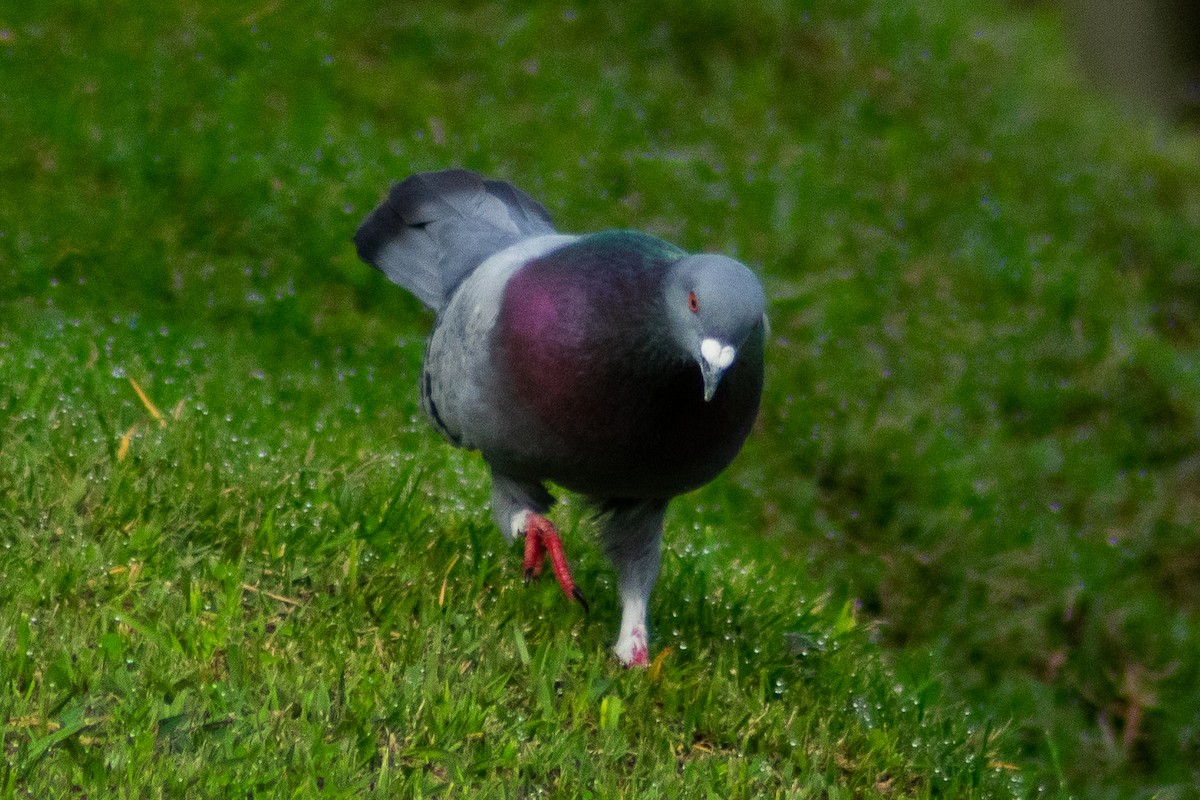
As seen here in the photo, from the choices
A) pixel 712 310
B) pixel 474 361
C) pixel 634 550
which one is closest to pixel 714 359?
pixel 712 310

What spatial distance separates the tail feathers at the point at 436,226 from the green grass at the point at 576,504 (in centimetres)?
57

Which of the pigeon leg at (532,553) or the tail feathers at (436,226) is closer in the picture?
the pigeon leg at (532,553)

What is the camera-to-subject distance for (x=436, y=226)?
452 cm

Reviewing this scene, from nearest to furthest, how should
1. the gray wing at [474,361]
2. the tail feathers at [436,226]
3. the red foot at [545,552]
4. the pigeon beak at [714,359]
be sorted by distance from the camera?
1. the pigeon beak at [714,359]
2. the gray wing at [474,361]
3. the red foot at [545,552]
4. the tail feathers at [436,226]

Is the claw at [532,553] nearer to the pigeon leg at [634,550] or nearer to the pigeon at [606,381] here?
the pigeon at [606,381]

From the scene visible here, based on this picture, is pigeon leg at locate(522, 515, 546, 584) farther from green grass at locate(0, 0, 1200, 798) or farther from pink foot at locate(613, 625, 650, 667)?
pink foot at locate(613, 625, 650, 667)

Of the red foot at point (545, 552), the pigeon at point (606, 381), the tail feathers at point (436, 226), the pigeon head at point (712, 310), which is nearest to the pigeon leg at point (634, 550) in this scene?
the pigeon at point (606, 381)

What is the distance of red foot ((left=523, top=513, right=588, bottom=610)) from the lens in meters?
3.78

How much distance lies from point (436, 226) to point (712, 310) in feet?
5.36

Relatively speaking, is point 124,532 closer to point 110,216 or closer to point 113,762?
point 113,762

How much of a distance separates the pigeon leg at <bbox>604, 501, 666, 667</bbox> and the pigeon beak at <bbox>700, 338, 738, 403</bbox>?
0.83m

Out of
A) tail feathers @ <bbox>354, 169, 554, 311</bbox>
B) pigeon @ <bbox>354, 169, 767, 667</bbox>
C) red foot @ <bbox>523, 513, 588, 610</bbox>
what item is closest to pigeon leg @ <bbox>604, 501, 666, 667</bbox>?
pigeon @ <bbox>354, 169, 767, 667</bbox>

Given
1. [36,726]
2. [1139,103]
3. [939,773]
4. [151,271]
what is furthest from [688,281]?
[1139,103]

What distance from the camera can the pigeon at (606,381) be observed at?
3.25m
